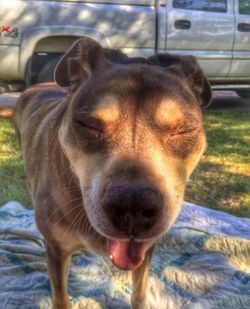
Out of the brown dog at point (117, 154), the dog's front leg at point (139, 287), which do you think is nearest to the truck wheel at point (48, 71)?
the brown dog at point (117, 154)

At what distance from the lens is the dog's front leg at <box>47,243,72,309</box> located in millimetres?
3154

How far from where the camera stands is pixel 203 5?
904cm

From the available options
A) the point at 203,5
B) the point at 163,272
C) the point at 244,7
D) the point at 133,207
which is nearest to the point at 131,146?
the point at 133,207

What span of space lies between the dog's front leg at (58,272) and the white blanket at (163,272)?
303mm

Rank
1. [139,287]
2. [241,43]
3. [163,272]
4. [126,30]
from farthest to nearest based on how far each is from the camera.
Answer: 1. [241,43]
2. [126,30]
3. [163,272]
4. [139,287]

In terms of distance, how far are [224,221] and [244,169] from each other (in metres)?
1.84

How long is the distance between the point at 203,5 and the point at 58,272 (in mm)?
7013

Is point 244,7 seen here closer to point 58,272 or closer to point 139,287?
point 139,287

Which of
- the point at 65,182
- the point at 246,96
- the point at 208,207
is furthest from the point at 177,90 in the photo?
the point at 246,96

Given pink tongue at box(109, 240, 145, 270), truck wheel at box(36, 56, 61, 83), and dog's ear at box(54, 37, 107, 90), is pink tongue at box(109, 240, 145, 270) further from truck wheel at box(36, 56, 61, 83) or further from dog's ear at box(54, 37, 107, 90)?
truck wheel at box(36, 56, 61, 83)

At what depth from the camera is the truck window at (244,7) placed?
9.34 m

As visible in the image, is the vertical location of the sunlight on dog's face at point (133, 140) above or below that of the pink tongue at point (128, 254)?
above

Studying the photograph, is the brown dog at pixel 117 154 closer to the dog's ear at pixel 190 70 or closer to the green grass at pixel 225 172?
the dog's ear at pixel 190 70

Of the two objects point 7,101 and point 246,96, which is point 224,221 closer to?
point 7,101
